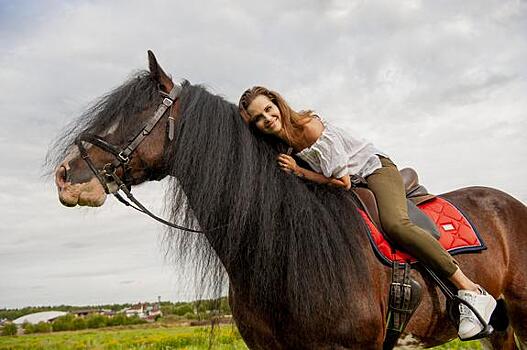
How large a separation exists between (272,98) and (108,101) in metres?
1.18

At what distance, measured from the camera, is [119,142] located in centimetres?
358

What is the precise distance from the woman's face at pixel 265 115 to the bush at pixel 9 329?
1347 centimetres

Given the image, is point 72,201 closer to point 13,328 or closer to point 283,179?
point 283,179

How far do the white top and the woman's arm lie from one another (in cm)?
4

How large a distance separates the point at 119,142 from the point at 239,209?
0.92 meters

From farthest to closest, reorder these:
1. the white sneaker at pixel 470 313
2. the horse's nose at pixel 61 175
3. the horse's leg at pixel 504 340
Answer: the horse's leg at pixel 504 340 < the white sneaker at pixel 470 313 < the horse's nose at pixel 61 175

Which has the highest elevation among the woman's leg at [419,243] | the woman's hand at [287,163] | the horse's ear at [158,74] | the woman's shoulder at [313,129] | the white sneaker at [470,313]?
the horse's ear at [158,74]

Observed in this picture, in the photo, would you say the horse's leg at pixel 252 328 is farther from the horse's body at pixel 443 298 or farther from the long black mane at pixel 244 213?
the long black mane at pixel 244 213

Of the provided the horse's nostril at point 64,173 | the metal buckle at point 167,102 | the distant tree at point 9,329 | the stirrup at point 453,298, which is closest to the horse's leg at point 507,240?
the stirrup at point 453,298

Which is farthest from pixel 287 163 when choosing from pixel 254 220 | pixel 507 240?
pixel 507 240

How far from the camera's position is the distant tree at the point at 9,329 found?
14611mm

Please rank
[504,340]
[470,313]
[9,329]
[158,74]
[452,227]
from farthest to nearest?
[9,329] < [504,340] < [452,227] < [470,313] < [158,74]

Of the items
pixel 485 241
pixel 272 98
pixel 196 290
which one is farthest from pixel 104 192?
pixel 485 241

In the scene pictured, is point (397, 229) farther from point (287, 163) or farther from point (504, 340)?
point (504, 340)
